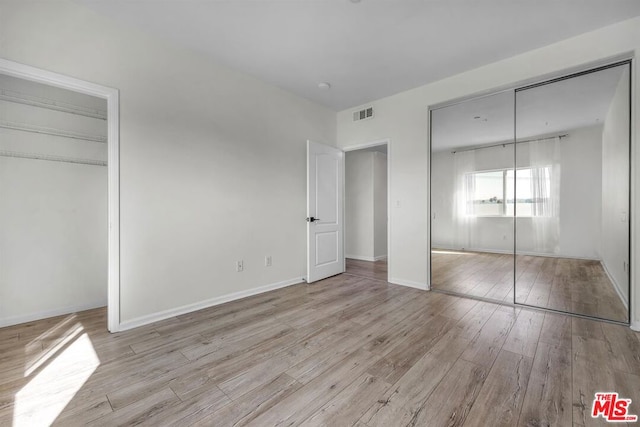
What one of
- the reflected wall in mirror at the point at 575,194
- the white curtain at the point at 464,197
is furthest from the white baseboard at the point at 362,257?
the reflected wall in mirror at the point at 575,194

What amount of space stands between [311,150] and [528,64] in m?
2.76

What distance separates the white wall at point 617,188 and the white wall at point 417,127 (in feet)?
2.03

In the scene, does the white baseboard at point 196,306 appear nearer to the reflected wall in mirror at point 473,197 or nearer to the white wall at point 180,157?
the white wall at point 180,157

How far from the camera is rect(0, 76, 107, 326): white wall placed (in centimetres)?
267

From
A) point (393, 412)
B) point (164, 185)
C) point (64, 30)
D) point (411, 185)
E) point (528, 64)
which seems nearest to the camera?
point (393, 412)

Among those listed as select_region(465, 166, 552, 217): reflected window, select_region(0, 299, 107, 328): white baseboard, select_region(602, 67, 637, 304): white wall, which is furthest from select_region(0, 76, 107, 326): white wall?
select_region(602, 67, 637, 304): white wall

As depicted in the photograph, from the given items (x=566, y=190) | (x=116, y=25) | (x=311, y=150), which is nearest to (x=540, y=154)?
(x=566, y=190)

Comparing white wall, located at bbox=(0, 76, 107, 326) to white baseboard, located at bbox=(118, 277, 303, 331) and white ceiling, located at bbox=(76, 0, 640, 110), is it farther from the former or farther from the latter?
white ceiling, located at bbox=(76, 0, 640, 110)

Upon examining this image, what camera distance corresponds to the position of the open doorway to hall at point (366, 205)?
6.02 m

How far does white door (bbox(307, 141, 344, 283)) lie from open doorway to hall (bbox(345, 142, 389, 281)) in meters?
1.40

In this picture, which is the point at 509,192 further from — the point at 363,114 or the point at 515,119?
the point at 363,114

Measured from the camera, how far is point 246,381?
5.75 ft

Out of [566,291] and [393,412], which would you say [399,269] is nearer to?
[566,291]

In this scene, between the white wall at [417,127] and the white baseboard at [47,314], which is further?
the white wall at [417,127]
